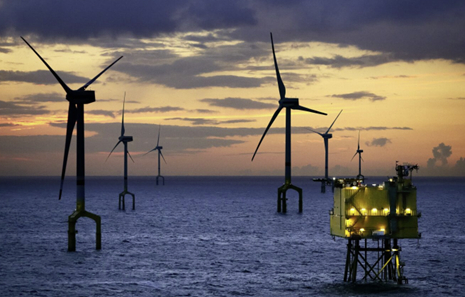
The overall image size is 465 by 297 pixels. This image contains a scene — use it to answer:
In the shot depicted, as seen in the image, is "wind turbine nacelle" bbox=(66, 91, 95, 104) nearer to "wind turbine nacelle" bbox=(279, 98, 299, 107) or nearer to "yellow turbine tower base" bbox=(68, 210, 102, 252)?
"yellow turbine tower base" bbox=(68, 210, 102, 252)

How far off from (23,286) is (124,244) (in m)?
40.7

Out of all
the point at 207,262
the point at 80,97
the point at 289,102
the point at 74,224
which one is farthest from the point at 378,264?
the point at 289,102

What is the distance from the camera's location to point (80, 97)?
88.4 metres

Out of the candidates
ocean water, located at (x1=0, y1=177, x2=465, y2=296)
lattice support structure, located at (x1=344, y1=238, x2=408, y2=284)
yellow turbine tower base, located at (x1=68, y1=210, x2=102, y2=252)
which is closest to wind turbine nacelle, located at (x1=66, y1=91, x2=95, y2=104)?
yellow turbine tower base, located at (x1=68, y1=210, x2=102, y2=252)

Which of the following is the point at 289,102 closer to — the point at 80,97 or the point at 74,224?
the point at 80,97

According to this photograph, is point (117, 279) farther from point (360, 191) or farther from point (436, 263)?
point (436, 263)

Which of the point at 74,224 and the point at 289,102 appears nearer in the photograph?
the point at 74,224

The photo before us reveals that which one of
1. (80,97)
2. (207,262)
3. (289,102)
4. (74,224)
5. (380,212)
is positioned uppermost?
(289,102)

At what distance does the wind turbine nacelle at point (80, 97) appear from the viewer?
88375 mm

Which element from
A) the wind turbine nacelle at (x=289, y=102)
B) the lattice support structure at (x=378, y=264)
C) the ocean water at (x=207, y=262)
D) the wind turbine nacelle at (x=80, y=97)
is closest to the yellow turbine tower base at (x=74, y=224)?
the ocean water at (x=207, y=262)

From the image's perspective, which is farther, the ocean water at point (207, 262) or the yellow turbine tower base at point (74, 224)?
the yellow turbine tower base at point (74, 224)

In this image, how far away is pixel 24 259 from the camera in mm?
98750

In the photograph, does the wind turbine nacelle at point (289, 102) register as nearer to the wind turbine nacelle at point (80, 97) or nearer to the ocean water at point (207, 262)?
the ocean water at point (207, 262)

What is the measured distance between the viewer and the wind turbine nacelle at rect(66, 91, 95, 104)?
88.4m
